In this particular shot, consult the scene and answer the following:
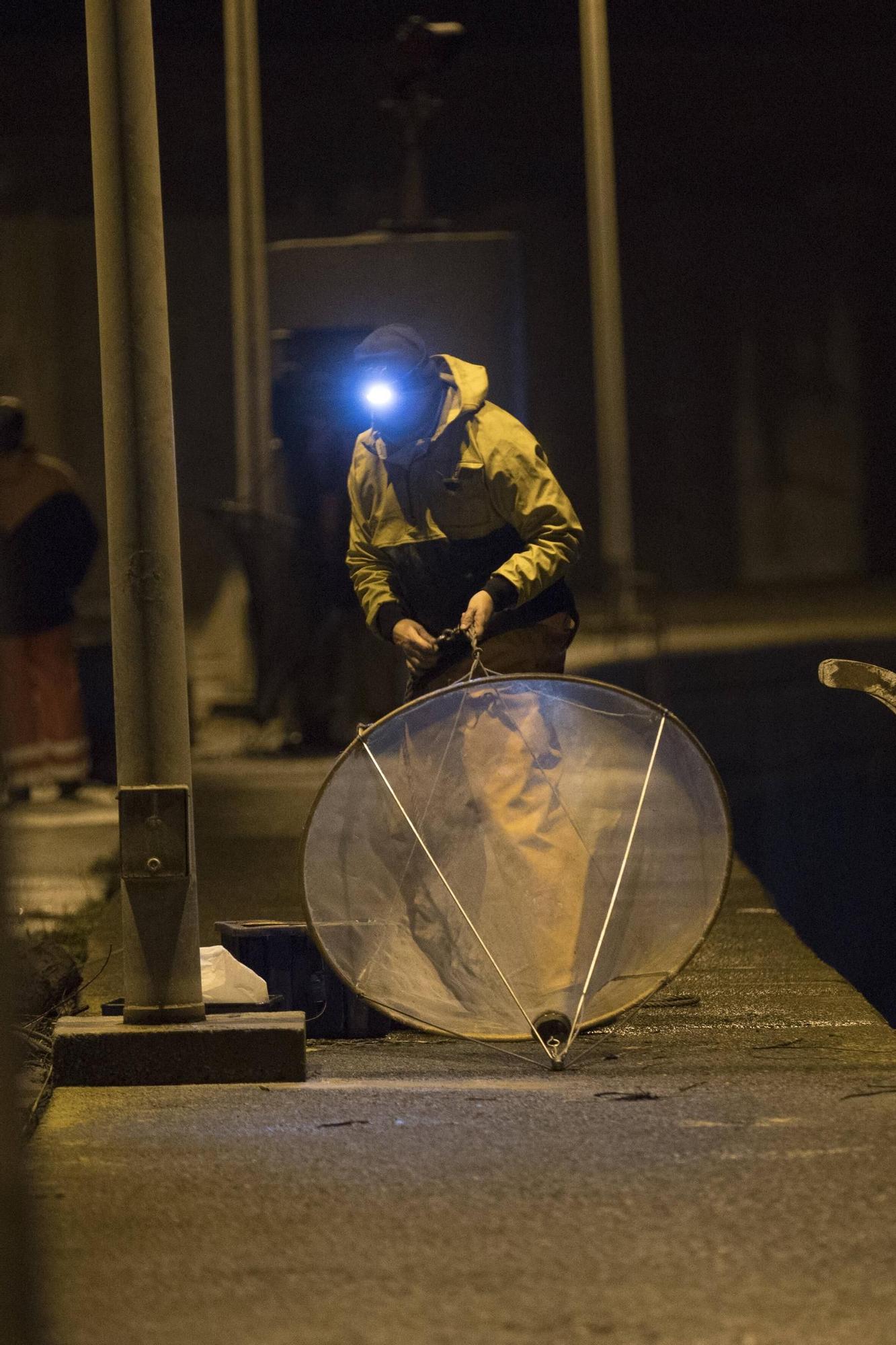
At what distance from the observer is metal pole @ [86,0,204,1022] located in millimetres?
5863

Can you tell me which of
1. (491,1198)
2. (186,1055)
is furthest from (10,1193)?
(186,1055)

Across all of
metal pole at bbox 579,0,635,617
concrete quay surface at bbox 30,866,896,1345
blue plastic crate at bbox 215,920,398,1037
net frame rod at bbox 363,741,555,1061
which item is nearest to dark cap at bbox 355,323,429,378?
net frame rod at bbox 363,741,555,1061

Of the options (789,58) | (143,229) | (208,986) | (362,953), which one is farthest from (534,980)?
(789,58)

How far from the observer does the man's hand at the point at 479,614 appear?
21.1ft

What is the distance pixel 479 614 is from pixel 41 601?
21.5 ft

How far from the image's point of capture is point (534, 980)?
Result: 634 centimetres

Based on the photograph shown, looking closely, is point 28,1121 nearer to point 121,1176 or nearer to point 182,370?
point 121,1176

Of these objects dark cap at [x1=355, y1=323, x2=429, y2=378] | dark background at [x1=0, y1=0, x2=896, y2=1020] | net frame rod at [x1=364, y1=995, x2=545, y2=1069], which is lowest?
net frame rod at [x1=364, y1=995, x2=545, y2=1069]

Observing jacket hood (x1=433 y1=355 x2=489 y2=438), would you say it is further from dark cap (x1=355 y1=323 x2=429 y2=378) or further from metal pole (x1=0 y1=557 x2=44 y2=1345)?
metal pole (x1=0 y1=557 x2=44 y2=1345)

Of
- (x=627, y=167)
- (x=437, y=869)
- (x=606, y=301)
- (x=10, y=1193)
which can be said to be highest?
(x=627, y=167)

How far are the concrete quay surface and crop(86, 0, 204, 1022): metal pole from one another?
17.5 inches

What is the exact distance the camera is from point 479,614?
6.45 metres

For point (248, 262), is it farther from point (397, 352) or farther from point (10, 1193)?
point (10, 1193)

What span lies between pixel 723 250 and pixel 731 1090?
2983 centimetres
